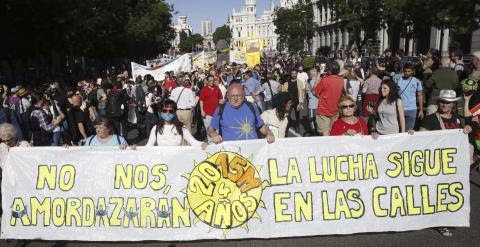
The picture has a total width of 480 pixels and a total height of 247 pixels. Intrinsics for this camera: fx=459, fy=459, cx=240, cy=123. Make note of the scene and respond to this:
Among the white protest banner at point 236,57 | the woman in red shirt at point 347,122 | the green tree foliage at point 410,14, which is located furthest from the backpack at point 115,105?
the green tree foliage at point 410,14

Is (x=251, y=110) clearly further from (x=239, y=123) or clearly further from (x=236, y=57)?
(x=236, y=57)

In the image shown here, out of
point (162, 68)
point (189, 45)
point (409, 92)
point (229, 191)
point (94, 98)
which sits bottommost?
point (229, 191)

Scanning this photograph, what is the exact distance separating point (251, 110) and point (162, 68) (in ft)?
42.3

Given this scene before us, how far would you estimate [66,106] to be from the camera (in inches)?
373

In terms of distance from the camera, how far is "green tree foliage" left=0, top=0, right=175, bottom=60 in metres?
23.8

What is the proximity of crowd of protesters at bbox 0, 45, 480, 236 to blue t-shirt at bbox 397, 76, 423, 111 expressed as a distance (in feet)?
0.06

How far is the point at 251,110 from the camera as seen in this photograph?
19.0ft

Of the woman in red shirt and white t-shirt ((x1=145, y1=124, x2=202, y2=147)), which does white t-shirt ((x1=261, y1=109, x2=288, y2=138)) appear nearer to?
the woman in red shirt

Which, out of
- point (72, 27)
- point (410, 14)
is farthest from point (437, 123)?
point (410, 14)

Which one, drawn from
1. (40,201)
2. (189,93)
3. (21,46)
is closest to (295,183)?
(40,201)

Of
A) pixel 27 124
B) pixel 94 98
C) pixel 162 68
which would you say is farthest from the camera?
pixel 162 68

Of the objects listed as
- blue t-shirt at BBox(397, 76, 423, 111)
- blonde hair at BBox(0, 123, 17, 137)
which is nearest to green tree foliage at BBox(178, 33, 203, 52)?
blue t-shirt at BBox(397, 76, 423, 111)

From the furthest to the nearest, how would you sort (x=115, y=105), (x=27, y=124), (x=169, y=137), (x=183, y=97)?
(x=115, y=105)
(x=183, y=97)
(x=27, y=124)
(x=169, y=137)

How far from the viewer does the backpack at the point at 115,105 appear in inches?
415
